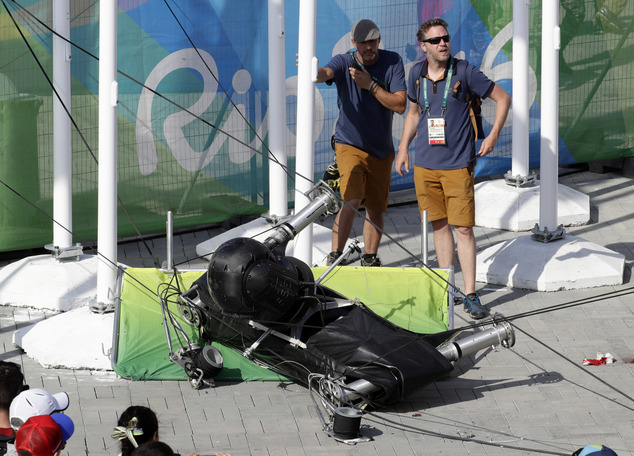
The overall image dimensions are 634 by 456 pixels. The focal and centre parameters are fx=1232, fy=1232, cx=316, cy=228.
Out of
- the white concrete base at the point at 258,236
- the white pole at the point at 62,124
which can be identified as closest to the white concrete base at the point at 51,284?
the white pole at the point at 62,124

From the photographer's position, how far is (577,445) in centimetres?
633

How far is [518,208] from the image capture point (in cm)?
1034

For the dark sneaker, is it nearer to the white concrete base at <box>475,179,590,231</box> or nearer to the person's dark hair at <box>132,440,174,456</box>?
the white concrete base at <box>475,179,590,231</box>

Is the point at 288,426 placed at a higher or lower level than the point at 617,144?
lower

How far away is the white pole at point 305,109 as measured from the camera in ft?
27.0

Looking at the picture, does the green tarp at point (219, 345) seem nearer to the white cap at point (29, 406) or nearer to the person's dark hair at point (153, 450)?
the white cap at point (29, 406)

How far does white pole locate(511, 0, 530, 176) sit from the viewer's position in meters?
9.99

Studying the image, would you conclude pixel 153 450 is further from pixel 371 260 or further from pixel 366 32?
pixel 366 32

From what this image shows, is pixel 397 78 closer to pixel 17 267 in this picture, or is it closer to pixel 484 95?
pixel 484 95

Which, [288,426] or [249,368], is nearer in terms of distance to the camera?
[288,426]

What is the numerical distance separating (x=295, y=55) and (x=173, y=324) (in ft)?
11.5

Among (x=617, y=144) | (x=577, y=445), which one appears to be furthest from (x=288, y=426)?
(x=617, y=144)

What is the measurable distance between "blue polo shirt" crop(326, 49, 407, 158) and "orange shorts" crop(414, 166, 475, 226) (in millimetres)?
454

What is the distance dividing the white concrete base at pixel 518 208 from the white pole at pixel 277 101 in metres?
2.01
